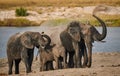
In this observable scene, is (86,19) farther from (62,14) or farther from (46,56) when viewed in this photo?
(46,56)

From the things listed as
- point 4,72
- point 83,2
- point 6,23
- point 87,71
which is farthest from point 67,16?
point 87,71

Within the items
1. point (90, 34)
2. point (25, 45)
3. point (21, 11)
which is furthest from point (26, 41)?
point (21, 11)

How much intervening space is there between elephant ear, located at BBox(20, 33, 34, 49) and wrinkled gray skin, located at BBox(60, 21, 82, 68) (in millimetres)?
460

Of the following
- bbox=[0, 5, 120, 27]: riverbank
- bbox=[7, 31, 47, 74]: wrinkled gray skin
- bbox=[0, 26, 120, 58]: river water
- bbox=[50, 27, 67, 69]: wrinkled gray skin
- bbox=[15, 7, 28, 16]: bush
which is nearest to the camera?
bbox=[7, 31, 47, 74]: wrinkled gray skin

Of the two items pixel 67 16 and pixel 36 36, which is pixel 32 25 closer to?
pixel 67 16

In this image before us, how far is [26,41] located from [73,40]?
0.64 metres

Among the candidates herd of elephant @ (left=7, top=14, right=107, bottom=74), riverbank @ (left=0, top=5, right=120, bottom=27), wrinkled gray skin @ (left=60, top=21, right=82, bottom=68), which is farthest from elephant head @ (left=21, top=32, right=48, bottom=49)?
riverbank @ (left=0, top=5, right=120, bottom=27)

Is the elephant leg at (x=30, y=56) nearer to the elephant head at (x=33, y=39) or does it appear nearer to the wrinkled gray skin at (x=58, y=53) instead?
the elephant head at (x=33, y=39)

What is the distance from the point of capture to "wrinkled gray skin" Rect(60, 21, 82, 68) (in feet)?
25.3

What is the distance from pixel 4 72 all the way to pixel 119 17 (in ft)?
9.60

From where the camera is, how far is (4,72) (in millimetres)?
8266

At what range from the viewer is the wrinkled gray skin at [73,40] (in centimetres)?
772

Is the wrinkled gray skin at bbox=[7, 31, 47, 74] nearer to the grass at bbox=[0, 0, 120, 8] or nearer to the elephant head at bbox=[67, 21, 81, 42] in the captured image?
the elephant head at bbox=[67, 21, 81, 42]

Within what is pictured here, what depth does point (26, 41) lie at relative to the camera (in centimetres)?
753
